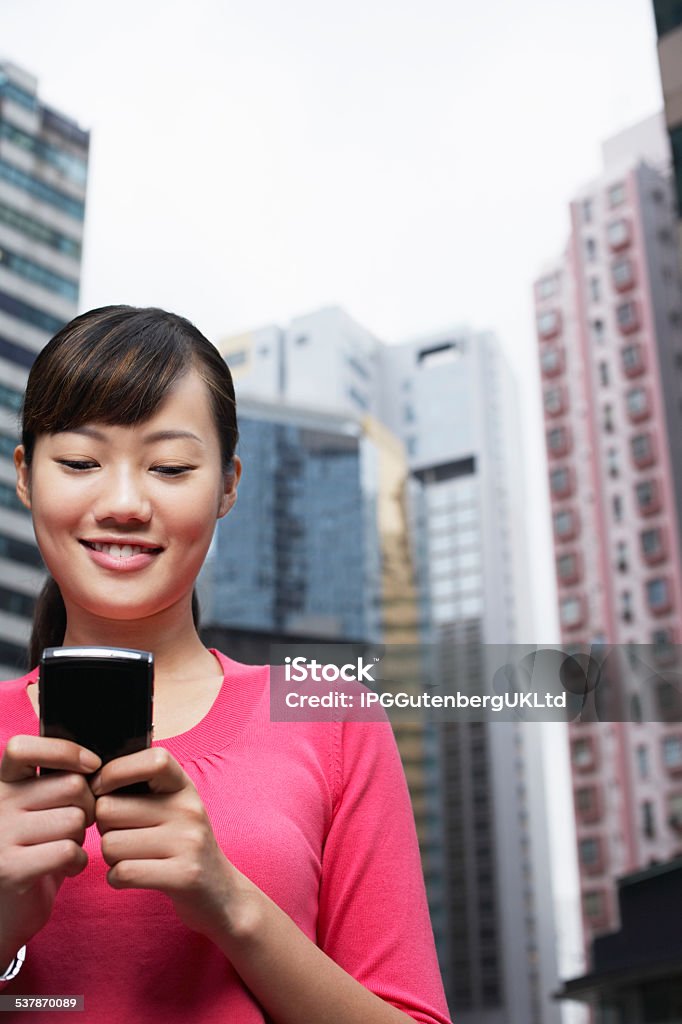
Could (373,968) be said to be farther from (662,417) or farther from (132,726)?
(662,417)

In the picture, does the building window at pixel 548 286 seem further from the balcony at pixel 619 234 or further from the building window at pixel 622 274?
the building window at pixel 622 274

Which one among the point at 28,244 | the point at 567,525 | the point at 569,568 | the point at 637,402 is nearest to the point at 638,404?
the point at 637,402

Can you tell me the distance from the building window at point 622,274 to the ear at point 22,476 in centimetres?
2065

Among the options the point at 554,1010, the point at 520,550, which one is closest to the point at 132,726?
the point at 554,1010

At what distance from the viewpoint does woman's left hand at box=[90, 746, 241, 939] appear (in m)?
0.41

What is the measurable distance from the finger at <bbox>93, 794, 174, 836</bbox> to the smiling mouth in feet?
0.55

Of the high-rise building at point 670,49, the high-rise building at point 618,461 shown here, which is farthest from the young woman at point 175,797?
the high-rise building at point 618,461

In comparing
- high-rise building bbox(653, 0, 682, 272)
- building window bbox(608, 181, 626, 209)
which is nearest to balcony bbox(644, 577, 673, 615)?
building window bbox(608, 181, 626, 209)

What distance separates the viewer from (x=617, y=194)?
67.5 feet

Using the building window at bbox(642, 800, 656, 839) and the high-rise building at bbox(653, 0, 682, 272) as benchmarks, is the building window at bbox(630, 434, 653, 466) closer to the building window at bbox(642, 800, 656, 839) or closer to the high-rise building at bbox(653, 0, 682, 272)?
the building window at bbox(642, 800, 656, 839)

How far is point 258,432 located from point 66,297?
1405 centimetres

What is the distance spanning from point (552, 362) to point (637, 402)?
8.40 feet

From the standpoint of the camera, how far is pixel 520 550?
1324 inches

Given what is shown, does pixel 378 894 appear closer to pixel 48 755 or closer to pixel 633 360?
pixel 48 755
